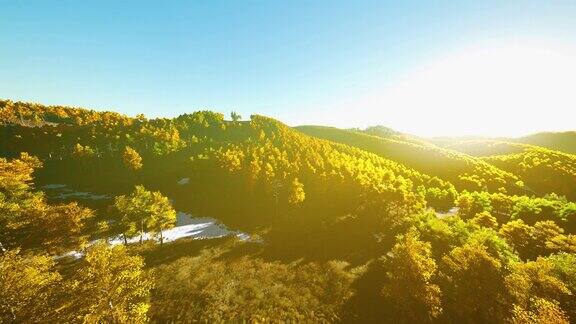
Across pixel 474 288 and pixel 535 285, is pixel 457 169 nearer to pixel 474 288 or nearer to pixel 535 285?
pixel 474 288

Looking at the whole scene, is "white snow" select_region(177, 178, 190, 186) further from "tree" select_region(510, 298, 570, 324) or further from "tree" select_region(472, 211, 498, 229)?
"tree" select_region(510, 298, 570, 324)

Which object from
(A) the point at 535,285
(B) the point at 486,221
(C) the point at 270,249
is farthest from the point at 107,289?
(B) the point at 486,221

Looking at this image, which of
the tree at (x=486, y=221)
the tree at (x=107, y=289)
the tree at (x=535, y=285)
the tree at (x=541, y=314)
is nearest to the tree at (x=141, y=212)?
the tree at (x=107, y=289)

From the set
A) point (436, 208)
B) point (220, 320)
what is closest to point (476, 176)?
point (436, 208)

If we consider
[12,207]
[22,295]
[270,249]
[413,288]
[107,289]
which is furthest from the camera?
[270,249]

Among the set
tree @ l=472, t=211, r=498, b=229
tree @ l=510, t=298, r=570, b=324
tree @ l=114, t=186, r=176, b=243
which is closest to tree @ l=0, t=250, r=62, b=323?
tree @ l=114, t=186, r=176, b=243

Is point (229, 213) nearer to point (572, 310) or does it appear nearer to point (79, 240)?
point (79, 240)
